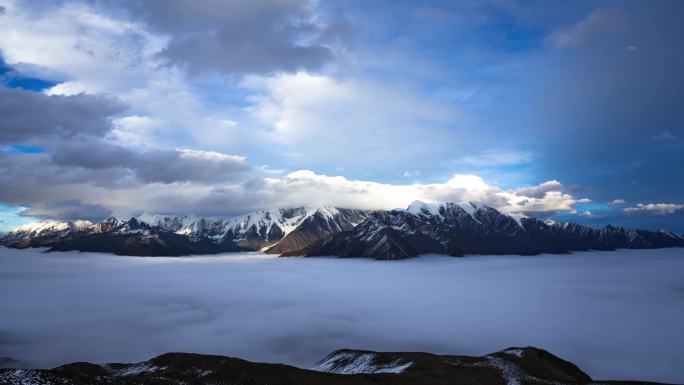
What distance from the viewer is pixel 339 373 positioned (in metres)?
98.1

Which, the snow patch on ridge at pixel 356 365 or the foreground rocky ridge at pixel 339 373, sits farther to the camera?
the snow patch on ridge at pixel 356 365

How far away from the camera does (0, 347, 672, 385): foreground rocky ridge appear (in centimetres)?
7550

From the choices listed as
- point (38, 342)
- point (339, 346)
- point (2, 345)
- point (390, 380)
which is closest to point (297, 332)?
point (339, 346)

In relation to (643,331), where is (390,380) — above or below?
above

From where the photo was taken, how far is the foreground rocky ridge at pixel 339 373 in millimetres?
75500

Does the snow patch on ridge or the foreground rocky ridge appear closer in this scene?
the foreground rocky ridge

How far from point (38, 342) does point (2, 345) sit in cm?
1335

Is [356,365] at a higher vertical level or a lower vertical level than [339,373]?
lower

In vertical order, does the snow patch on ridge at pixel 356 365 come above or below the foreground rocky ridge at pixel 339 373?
below

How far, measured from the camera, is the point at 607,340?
171 m

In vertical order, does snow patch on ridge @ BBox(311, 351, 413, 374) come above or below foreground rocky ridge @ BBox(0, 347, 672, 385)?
below

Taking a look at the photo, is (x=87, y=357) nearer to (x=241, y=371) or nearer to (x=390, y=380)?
(x=241, y=371)

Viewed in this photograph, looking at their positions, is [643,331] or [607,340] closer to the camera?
[607,340]

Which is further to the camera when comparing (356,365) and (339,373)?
(356,365)
